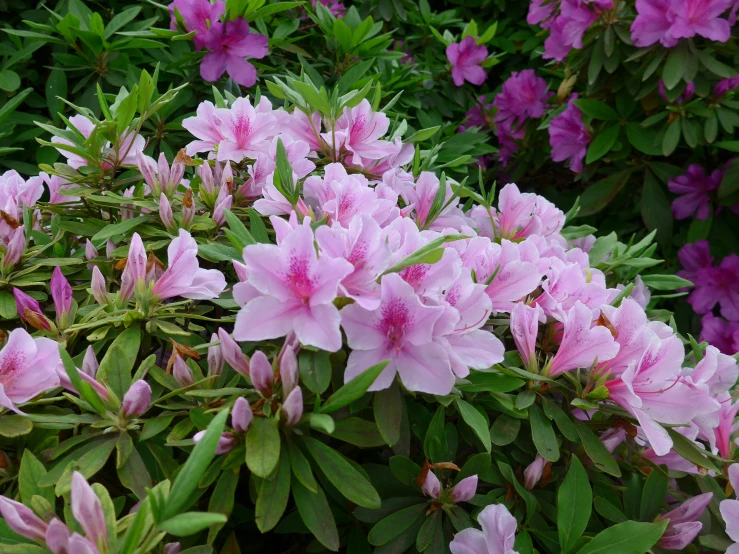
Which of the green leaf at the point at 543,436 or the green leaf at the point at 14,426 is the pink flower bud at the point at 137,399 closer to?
the green leaf at the point at 14,426

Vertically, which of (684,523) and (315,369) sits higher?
(315,369)

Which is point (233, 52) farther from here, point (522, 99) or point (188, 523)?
point (522, 99)

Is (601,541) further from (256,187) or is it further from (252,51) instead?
(252,51)

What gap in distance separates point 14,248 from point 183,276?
1.15ft

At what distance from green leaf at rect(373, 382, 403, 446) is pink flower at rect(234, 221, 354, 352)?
0.14m

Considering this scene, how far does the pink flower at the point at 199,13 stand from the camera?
5.71 feet

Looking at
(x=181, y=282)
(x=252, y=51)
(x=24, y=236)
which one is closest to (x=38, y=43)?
(x=252, y=51)

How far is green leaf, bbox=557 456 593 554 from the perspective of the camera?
2.92 ft

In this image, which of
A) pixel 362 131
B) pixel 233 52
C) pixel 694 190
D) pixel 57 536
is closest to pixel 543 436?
pixel 57 536

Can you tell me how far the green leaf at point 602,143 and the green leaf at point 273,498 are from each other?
82.0 inches

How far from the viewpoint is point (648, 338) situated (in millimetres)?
952

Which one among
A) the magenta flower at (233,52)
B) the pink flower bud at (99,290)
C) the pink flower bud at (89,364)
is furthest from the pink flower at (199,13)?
the pink flower bud at (89,364)

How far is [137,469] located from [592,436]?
2.12ft

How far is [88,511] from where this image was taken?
678 mm
